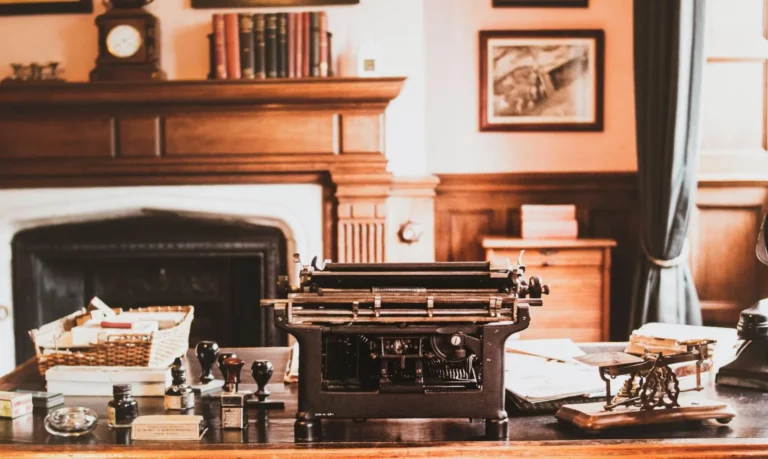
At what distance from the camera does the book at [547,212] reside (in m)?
3.77

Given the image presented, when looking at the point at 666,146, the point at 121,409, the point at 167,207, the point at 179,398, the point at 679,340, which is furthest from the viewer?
the point at 167,207

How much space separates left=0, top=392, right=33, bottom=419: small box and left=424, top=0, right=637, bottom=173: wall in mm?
2680

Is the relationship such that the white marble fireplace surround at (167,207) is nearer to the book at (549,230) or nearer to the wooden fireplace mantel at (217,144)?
the wooden fireplace mantel at (217,144)

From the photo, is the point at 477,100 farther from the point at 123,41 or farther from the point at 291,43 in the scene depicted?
the point at 123,41

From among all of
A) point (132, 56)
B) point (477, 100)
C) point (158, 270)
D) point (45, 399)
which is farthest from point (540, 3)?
point (45, 399)

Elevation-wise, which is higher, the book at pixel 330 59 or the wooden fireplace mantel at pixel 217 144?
the book at pixel 330 59

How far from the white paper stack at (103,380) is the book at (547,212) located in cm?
231

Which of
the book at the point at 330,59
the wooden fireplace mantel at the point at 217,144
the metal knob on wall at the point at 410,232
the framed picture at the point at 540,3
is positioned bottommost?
the metal knob on wall at the point at 410,232

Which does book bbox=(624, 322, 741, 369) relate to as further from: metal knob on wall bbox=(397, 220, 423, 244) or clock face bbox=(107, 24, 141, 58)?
clock face bbox=(107, 24, 141, 58)

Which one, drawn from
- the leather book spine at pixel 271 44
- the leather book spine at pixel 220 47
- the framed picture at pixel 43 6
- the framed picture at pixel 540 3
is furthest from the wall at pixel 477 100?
the framed picture at pixel 43 6

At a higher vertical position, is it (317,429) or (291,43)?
(291,43)

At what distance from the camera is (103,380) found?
72.4 inches

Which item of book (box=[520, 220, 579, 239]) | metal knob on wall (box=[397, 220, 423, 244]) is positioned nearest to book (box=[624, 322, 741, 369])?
book (box=[520, 220, 579, 239])

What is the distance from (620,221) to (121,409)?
3.10 m
